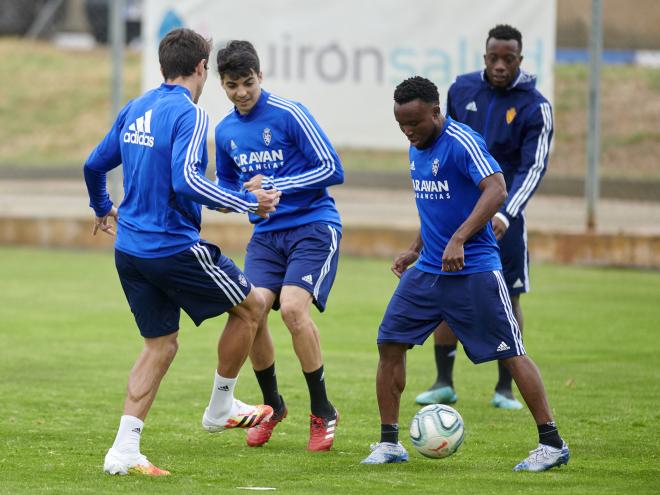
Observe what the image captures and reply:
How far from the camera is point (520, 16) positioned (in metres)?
15.9

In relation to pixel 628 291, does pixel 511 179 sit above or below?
above

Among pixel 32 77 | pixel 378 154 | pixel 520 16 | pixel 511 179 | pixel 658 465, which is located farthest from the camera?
pixel 32 77

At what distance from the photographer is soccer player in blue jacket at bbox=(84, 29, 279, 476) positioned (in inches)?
251

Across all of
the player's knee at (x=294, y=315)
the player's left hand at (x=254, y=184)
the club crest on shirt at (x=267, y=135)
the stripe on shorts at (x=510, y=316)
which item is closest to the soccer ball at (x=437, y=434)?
the stripe on shorts at (x=510, y=316)

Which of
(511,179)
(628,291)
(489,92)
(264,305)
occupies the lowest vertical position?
(628,291)

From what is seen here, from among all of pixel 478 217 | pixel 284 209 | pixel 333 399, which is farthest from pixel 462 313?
pixel 333 399

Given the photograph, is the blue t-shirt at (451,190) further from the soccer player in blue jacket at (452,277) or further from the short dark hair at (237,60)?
the short dark hair at (237,60)

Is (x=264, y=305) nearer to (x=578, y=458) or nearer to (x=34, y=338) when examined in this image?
(x=578, y=458)

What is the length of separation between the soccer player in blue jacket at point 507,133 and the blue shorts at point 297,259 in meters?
1.45

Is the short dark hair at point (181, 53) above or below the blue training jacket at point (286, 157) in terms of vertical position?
above

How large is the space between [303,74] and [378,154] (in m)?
2.01

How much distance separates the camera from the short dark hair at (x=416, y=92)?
6598 millimetres

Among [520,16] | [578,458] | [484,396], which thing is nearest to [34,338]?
[484,396]

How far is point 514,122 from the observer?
8734mm
